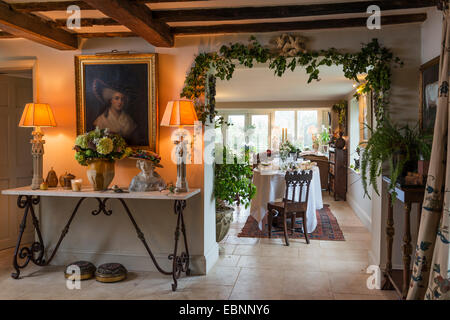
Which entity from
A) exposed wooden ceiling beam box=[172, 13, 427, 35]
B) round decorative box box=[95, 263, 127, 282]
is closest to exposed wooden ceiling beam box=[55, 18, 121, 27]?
exposed wooden ceiling beam box=[172, 13, 427, 35]

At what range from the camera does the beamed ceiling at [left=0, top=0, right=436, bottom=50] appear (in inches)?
117

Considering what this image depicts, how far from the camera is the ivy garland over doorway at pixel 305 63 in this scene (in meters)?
3.43

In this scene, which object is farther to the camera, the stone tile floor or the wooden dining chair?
the wooden dining chair

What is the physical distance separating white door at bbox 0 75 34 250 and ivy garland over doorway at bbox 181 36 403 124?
7.61ft

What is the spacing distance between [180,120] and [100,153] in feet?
2.60

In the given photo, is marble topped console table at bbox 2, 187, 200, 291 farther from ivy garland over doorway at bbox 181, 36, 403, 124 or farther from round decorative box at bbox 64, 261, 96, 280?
ivy garland over doorway at bbox 181, 36, 403, 124

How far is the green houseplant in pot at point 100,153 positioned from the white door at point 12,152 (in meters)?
1.60

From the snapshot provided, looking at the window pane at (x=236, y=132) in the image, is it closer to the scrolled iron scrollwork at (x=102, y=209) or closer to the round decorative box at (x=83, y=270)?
the scrolled iron scrollwork at (x=102, y=209)

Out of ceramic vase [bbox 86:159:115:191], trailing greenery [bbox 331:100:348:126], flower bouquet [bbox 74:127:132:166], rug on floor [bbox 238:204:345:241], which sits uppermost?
trailing greenery [bbox 331:100:348:126]

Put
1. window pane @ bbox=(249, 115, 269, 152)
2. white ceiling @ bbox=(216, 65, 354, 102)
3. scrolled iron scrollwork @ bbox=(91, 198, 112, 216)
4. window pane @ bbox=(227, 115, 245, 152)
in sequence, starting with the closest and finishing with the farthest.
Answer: scrolled iron scrollwork @ bbox=(91, 198, 112, 216)
white ceiling @ bbox=(216, 65, 354, 102)
window pane @ bbox=(249, 115, 269, 152)
window pane @ bbox=(227, 115, 245, 152)

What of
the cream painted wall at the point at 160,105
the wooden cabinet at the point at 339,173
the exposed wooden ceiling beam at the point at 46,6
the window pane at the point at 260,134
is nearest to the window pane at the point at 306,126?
the window pane at the point at 260,134

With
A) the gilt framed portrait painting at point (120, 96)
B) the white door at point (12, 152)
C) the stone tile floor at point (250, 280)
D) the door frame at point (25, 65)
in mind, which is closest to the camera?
the stone tile floor at point (250, 280)

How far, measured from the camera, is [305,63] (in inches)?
139

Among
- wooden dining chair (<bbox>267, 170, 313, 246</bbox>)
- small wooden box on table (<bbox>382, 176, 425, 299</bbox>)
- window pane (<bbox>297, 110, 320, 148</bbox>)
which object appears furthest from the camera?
window pane (<bbox>297, 110, 320, 148</bbox>)
